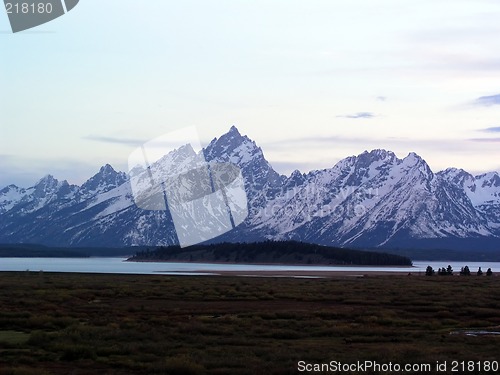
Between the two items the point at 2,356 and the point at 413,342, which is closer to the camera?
the point at 2,356

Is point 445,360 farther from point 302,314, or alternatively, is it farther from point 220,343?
point 302,314

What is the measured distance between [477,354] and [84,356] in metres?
17.6

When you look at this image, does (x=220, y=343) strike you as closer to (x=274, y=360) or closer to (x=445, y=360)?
(x=274, y=360)

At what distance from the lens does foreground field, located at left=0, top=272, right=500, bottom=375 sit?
35781 mm

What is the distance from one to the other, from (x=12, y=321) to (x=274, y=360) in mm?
21725

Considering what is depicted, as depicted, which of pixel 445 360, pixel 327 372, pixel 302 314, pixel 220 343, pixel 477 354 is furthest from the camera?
pixel 302 314

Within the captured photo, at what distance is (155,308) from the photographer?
6669 centimetres

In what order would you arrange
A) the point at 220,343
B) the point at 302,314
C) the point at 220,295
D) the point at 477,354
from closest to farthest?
1. the point at 477,354
2. the point at 220,343
3. the point at 302,314
4. the point at 220,295

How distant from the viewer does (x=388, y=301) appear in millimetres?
78062

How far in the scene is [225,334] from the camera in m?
47.0

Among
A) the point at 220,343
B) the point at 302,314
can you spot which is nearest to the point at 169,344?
the point at 220,343

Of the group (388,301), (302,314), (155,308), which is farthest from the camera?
(388,301)

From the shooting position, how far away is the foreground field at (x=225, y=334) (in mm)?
35781

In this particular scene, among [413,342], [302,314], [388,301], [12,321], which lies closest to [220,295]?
[388,301]
